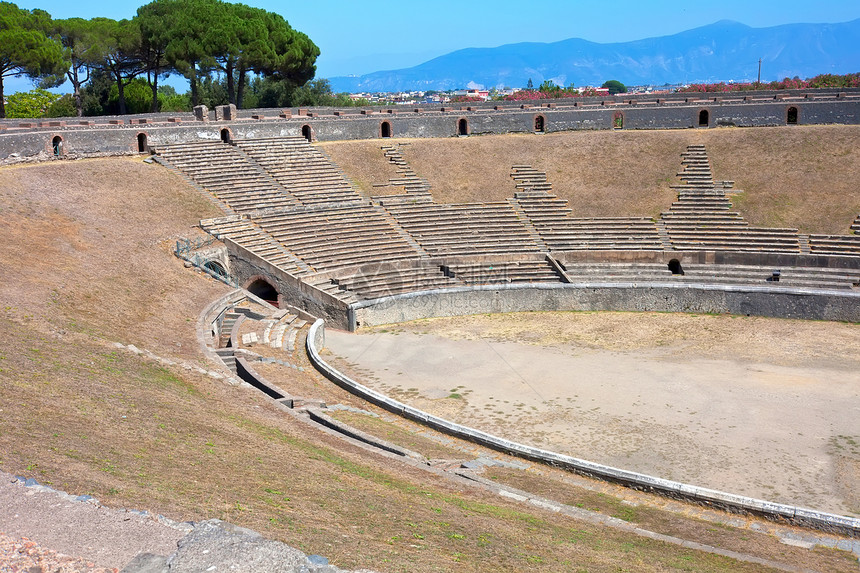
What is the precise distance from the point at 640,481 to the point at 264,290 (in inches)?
824

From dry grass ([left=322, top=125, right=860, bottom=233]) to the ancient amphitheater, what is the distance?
694 millimetres

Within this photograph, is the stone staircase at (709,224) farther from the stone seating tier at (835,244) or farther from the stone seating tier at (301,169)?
the stone seating tier at (301,169)

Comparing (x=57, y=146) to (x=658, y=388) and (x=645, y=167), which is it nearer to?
(x=645, y=167)

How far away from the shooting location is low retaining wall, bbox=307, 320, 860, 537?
49.9 ft

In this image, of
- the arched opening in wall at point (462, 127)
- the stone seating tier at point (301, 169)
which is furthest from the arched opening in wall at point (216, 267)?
the arched opening in wall at point (462, 127)

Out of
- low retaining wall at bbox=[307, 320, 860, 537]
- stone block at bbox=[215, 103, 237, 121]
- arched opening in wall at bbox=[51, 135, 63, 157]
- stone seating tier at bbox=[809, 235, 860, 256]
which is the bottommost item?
low retaining wall at bbox=[307, 320, 860, 537]

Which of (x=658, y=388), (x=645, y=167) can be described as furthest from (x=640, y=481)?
(x=645, y=167)

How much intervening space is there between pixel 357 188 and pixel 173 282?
1436 cm

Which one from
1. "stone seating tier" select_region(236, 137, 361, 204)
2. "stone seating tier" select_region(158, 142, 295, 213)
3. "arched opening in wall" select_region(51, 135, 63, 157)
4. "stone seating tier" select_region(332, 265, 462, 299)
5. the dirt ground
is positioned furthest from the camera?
"stone seating tier" select_region(236, 137, 361, 204)

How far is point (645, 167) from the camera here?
42.3m

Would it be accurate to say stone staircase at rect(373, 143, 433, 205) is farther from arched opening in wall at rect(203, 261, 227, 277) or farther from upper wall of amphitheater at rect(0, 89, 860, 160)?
arched opening in wall at rect(203, 261, 227, 277)

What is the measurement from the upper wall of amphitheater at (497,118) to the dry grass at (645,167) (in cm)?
140

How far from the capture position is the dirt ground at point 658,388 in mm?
18562

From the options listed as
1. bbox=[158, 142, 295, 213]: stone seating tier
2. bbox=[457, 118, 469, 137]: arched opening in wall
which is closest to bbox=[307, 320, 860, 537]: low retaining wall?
bbox=[158, 142, 295, 213]: stone seating tier
